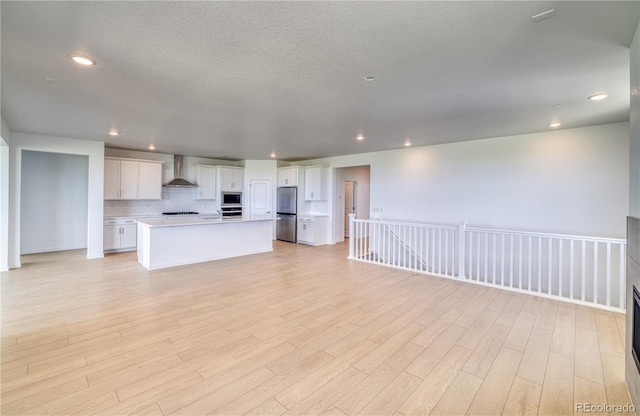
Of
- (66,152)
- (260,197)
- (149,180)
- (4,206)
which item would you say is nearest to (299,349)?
(4,206)

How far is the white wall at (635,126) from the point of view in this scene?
6.14ft

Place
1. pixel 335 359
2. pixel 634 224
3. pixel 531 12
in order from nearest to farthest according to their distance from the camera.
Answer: pixel 531 12 → pixel 634 224 → pixel 335 359

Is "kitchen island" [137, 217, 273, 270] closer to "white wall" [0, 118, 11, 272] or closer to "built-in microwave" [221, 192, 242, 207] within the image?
"white wall" [0, 118, 11, 272]

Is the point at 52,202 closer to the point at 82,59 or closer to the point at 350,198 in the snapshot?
the point at 82,59

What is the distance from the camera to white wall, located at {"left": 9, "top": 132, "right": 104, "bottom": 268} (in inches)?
201

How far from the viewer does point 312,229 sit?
7.94 m

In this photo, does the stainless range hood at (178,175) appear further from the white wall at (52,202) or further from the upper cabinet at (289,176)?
the upper cabinet at (289,176)

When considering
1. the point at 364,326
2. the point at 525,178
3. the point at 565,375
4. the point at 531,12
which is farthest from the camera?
the point at 525,178

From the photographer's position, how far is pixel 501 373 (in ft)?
7.11

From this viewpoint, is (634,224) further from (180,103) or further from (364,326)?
(180,103)

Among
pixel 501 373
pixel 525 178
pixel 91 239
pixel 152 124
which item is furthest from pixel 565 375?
pixel 91 239

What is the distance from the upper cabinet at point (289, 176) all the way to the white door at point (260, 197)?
423mm

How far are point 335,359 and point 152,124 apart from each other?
4.41 m

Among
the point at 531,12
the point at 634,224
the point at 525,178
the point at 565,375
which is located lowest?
the point at 565,375
